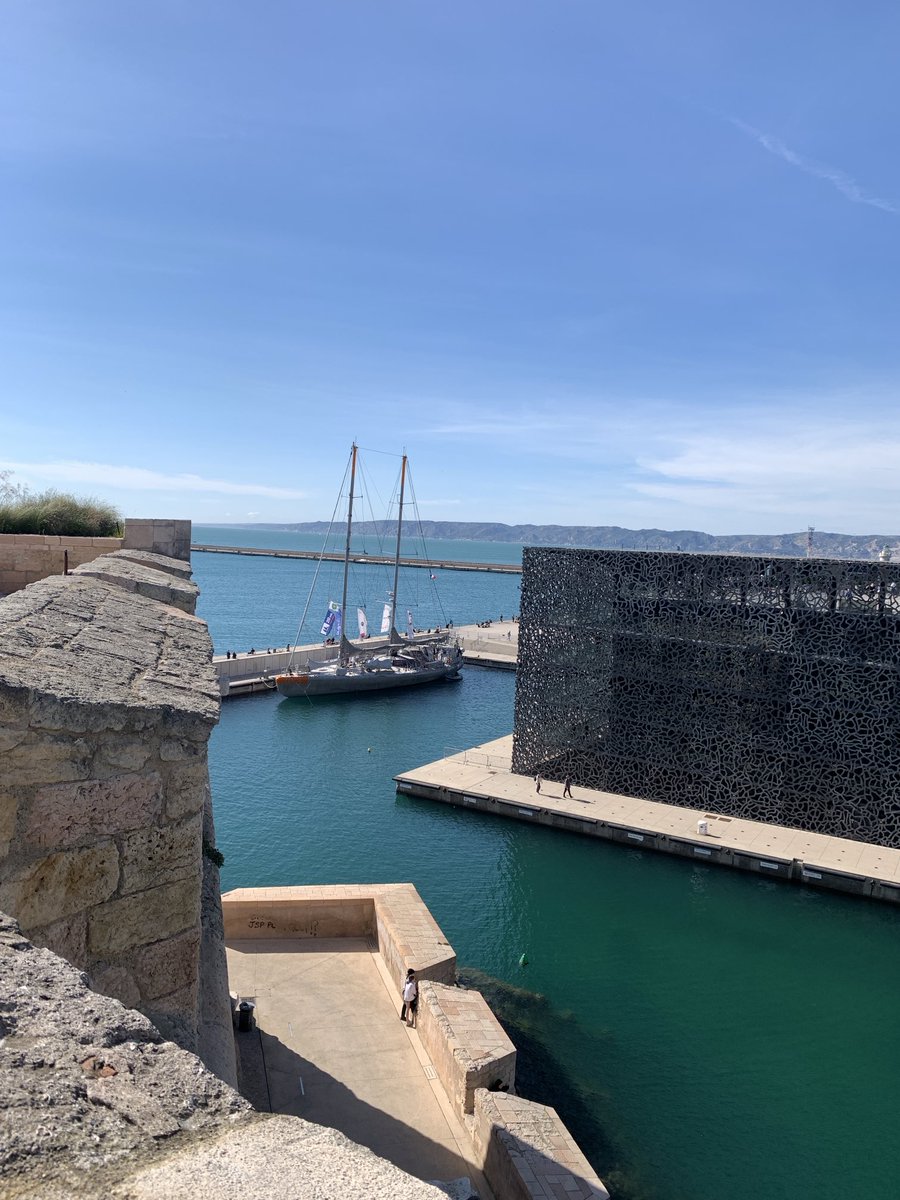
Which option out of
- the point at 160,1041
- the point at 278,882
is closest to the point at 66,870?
the point at 160,1041

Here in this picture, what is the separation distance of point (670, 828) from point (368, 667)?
2567cm

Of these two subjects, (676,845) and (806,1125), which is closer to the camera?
(806,1125)

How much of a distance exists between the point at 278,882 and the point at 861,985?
13.1 meters

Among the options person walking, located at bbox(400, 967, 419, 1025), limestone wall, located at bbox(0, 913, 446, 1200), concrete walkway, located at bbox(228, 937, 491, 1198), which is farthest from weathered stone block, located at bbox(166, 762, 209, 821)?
person walking, located at bbox(400, 967, 419, 1025)

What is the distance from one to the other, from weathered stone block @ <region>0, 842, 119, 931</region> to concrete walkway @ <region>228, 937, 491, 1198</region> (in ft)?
25.2

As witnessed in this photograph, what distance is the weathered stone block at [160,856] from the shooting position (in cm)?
369

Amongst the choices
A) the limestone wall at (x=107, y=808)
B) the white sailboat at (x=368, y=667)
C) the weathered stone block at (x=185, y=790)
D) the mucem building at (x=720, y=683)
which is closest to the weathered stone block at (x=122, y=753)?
the limestone wall at (x=107, y=808)

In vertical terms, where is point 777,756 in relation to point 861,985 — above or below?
above

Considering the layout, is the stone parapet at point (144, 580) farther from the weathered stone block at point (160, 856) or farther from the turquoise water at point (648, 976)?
the turquoise water at point (648, 976)

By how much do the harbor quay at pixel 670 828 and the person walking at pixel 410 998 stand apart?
43.5 feet

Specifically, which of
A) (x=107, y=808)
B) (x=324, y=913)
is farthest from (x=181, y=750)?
(x=324, y=913)

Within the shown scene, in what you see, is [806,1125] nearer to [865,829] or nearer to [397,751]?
[865,829]

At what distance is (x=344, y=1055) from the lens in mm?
11766

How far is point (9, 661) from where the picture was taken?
3564 mm
